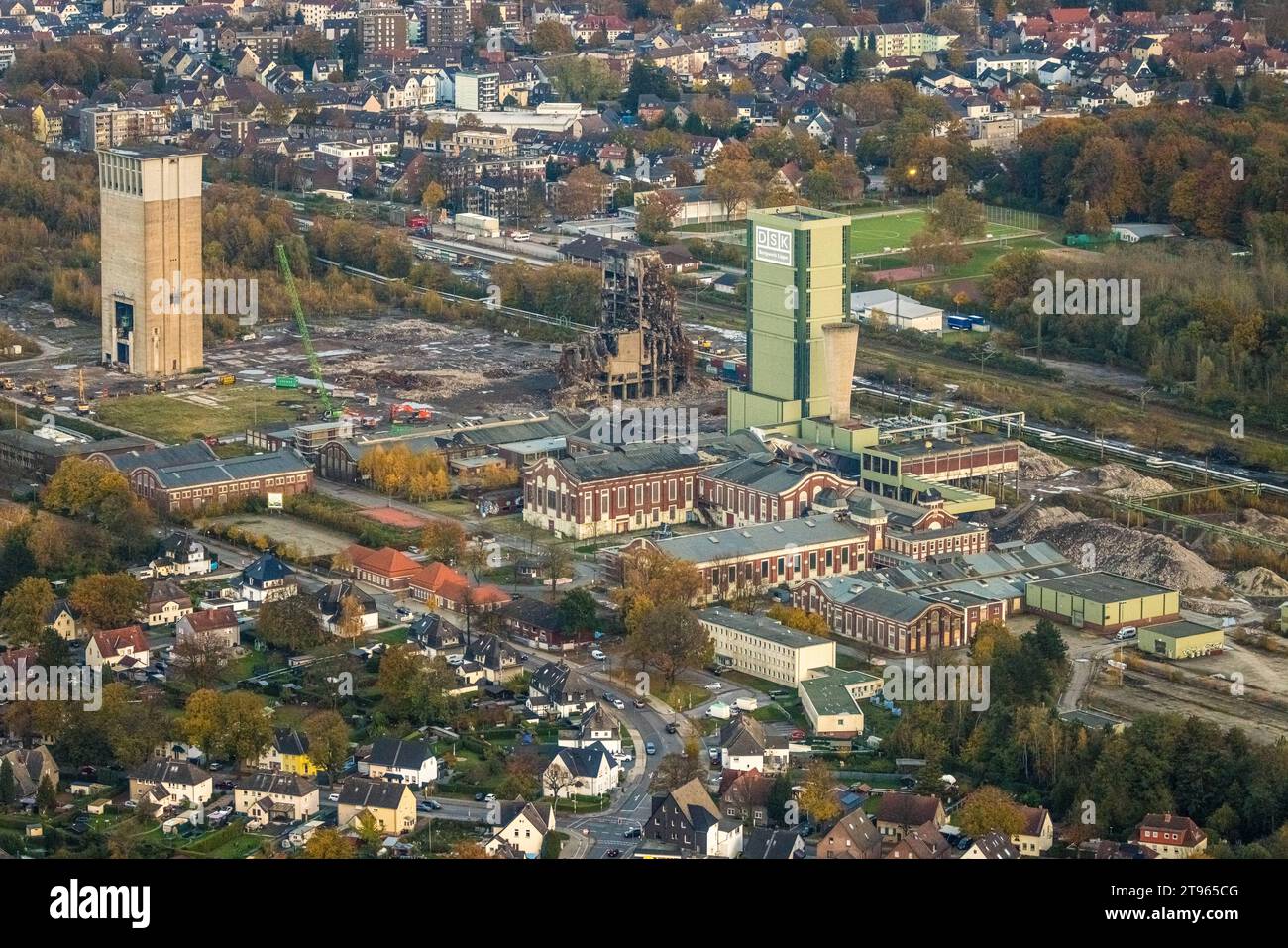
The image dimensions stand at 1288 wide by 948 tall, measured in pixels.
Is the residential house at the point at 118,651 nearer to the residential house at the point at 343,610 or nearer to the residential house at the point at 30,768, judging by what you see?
the residential house at the point at 343,610

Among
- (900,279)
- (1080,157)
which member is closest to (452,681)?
(900,279)

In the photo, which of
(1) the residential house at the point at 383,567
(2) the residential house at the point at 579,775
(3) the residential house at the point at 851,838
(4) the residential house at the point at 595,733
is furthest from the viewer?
(1) the residential house at the point at 383,567

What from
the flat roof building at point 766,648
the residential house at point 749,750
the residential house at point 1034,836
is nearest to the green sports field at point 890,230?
the flat roof building at point 766,648

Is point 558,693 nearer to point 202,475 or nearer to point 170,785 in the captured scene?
point 170,785

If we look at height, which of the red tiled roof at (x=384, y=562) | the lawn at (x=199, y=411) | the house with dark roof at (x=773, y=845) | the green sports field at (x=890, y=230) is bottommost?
the house with dark roof at (x=773, y=845)

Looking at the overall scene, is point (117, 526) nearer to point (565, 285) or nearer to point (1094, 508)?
point (1094, 508)

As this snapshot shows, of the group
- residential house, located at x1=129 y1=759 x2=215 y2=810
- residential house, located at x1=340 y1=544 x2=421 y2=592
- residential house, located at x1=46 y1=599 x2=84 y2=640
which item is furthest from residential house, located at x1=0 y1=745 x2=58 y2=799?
residential house, located at x1=340 y1=544 x2=421 y2=592
